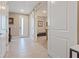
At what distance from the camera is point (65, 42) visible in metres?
3.79

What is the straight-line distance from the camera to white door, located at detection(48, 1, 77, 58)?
344 cm

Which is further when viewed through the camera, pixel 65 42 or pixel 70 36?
pixel 65 42

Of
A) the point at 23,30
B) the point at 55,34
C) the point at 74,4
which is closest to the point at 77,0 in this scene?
the point at 74,4

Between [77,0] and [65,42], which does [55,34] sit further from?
[77,0]

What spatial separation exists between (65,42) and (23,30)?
1139 centimetres

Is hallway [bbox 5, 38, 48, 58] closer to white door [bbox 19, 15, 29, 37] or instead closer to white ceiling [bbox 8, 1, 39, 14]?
white ceiling [bbox 8, 1, 39, 14]

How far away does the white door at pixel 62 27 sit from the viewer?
11.3ft

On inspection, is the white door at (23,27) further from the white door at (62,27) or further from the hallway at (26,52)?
the white door at (62,27)

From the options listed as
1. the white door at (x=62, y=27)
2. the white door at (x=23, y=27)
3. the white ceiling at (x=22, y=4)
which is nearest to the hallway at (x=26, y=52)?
the white door at (x=62, y=27)

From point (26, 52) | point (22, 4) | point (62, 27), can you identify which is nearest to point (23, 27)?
point (22, 4)

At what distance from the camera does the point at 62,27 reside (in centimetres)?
396

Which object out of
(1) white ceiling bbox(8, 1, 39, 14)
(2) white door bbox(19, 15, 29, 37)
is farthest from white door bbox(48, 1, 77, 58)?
(2) white door bbox(19, 15, 29, 37)

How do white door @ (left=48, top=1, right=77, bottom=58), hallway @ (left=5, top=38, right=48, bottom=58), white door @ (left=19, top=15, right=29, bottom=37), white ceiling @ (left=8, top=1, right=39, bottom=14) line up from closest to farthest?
1. white door @ (left=48, top=1, right=77, bottom=58)
2. hallway @ (left=5, top=38, right=48, bottom=58)
3. white ceiling @ (left=8, top=1, right=39, bottom=14)
4. white door @ (left=19, top=15, right=29, bottom=37)

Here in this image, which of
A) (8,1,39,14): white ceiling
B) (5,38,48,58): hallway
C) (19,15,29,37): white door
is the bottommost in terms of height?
(5,38,48,58): hallway
